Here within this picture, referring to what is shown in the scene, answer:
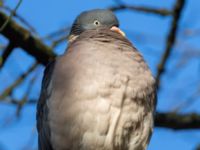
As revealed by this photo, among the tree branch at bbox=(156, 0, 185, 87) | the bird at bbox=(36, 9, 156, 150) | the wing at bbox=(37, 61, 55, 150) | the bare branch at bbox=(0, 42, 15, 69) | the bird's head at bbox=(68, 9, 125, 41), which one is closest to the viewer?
the bird at bbox=(36, 9, 156, 150)

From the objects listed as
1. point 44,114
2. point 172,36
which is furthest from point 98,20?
point 172,36

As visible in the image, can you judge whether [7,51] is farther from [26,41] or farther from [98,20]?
[98,20]

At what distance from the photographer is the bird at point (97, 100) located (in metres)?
4.32

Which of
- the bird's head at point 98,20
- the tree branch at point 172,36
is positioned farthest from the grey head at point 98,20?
the tree branch at point 172,36

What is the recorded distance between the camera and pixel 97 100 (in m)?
4.31

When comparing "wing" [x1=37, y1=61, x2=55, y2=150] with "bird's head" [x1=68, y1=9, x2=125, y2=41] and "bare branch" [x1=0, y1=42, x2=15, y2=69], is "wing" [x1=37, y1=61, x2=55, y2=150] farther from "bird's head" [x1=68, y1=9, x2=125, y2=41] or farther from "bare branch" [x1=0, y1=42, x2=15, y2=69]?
"bare branch" [x1=0, y1=42, x2=15, y2=69]

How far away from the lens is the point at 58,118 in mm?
4387

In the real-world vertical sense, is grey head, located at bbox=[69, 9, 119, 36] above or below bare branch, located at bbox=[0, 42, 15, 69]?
above

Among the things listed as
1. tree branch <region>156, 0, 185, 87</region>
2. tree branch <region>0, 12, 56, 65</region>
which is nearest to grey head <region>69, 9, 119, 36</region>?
tree branch <region>0, 12, 56, 65</region>

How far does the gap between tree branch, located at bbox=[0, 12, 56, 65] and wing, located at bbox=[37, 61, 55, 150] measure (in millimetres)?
692

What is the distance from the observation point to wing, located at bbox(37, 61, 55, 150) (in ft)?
14.8

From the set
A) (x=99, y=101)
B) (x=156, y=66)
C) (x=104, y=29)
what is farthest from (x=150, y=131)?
(x=156, y=66)

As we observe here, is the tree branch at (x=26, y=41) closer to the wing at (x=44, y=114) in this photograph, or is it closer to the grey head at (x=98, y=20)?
the grey head at (x=98, y=20)

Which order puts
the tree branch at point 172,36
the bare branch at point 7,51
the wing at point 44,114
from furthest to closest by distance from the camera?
the tree branch at point 172,36
the bare branch at point 7,51
the wing at point 44,114
